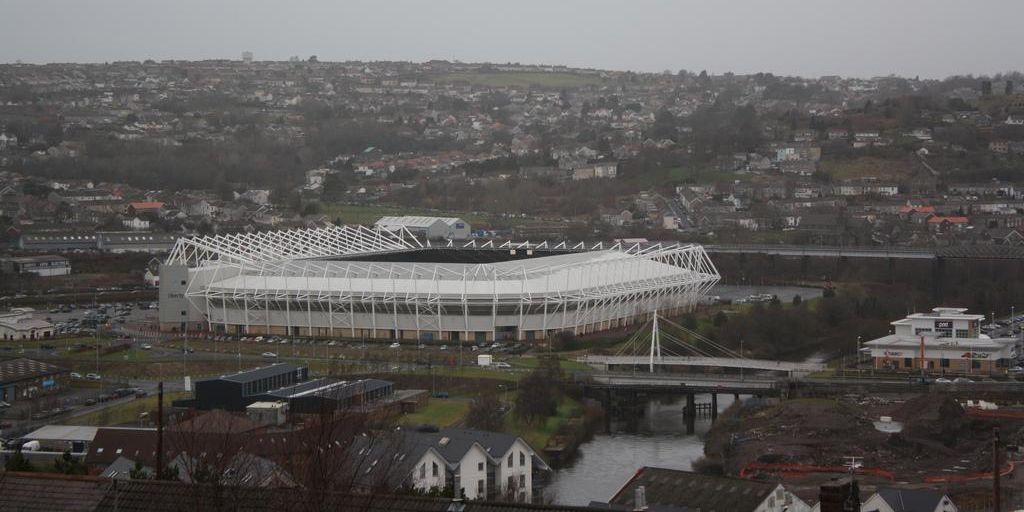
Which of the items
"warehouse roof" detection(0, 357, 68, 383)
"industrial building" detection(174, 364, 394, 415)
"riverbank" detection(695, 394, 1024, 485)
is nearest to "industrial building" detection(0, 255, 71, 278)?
"warehouse roof" detection(0, 357, 68, 383)

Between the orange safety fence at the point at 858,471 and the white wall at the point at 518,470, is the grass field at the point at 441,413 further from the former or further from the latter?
the orange safety fence at the point at 858,471

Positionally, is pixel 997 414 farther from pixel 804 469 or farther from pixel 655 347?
pixel 655 347

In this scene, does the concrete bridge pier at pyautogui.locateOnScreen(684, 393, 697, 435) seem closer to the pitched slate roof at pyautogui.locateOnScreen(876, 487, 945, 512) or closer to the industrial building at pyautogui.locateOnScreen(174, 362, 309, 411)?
the industrial building at pyautogui.locateOnScreen(174, 362, 309, 411)

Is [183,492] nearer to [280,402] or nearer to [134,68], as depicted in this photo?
[280,402]

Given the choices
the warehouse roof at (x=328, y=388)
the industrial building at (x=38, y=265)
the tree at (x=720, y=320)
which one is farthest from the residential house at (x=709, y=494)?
the industrial building at (x=38, y=265)

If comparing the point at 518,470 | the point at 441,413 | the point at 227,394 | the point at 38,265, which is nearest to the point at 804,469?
the point at 518,470

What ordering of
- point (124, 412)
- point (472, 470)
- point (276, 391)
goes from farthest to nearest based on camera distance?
point (124, 412), point (276, 391), point (472, 470)
